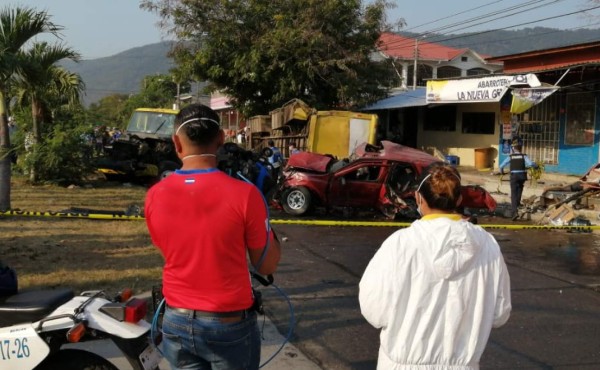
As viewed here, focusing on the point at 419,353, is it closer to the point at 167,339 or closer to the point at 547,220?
the point at 167,339

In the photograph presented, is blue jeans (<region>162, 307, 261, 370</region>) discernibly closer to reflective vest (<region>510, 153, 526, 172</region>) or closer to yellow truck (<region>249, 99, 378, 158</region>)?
reflective vest (<region>510, 153, 526, 172</region>)

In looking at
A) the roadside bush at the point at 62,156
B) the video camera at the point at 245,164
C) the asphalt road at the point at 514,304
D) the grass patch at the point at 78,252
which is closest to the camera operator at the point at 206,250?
the video camera at the point at 245,164

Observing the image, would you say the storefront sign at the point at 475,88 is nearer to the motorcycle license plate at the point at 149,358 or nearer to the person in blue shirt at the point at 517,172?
the person in blue shirt at the point at 517,172

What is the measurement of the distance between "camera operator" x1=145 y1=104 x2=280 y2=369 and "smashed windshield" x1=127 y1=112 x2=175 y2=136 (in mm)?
16812

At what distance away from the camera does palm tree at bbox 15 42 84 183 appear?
11023 millimetres

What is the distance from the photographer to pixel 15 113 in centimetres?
1680

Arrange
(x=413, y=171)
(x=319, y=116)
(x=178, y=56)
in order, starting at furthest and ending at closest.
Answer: (x=178, y=56), (x=319, y=116), (x=413, y=171)

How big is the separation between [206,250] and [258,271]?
29 centimetres

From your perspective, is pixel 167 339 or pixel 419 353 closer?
pixel 419 353

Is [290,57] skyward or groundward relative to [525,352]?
skyward

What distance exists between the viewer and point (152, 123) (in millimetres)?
19438

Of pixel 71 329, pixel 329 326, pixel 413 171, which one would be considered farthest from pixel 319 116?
pixel 71 329

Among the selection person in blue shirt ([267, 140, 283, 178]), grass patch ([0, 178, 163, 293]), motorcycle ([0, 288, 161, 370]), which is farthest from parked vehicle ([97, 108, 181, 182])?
motorcycle ([0, 288, 161, 370])

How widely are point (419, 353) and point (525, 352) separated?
3220mm
